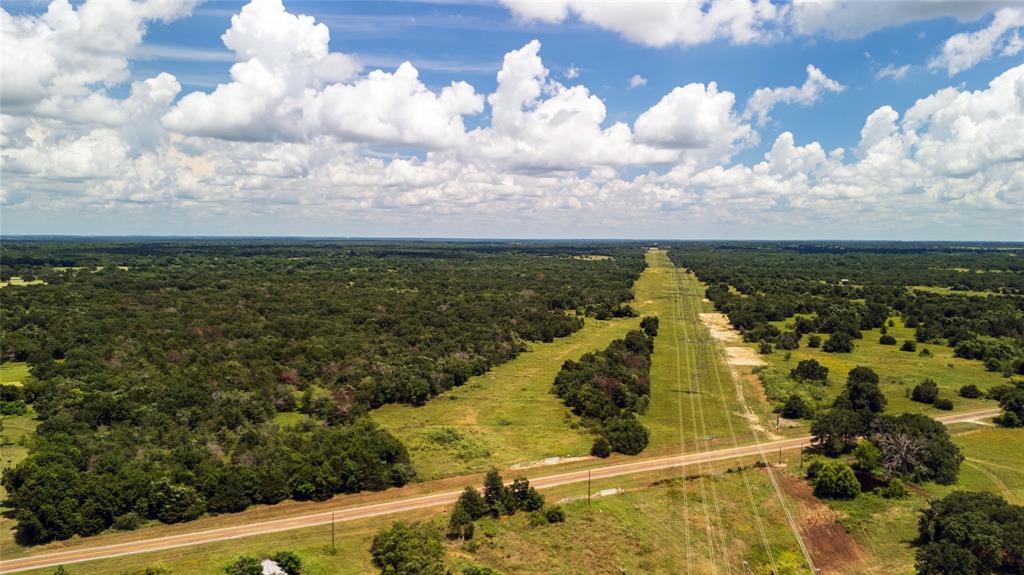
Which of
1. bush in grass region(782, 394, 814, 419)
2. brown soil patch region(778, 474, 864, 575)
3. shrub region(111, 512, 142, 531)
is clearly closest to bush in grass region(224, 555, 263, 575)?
shrub region(111, 512, 142, 531)

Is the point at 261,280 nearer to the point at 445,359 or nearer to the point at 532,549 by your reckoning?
the point at 445,359

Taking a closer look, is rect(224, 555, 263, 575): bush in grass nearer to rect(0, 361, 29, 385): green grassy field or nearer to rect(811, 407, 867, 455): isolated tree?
rect(811, 407, 867, 455): isolated tree

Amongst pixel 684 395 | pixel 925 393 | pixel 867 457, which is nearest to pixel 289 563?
pixel 867 457

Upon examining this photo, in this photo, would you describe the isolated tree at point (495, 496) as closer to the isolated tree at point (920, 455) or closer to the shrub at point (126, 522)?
the shrub at point (126, 522)

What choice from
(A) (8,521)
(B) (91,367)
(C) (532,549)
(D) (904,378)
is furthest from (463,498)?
(D) (904,378)

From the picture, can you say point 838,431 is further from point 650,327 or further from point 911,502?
point 650,327

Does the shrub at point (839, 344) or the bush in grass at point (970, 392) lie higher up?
the shrub at point (839, 344)

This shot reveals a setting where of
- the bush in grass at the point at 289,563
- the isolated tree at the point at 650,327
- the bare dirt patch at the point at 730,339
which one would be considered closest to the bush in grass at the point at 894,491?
the bare dirt patch at the point at 730,339
